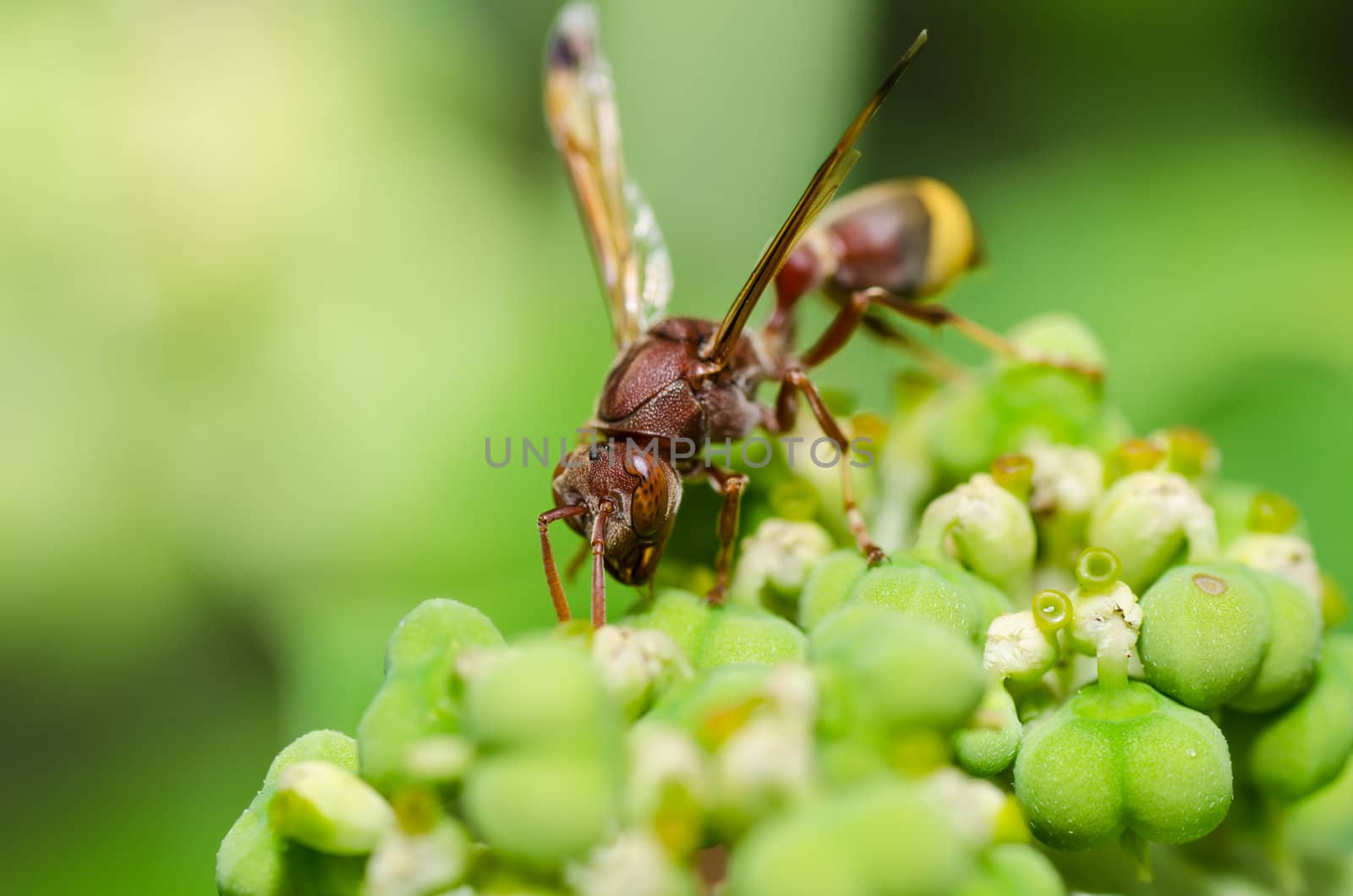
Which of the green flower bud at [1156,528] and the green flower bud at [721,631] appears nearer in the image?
the green flower bud at [721,631]

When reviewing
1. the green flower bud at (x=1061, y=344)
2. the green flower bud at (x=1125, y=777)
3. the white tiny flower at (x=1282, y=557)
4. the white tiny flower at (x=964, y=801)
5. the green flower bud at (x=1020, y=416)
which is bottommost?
the green flower bud at (x=1125, y=777)

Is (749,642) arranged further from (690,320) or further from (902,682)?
(690,320)

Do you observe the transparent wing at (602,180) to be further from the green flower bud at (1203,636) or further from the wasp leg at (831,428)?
the green flower bud at (1203,636)

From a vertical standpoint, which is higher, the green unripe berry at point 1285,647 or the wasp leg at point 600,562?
the wasp leg at point 600,562

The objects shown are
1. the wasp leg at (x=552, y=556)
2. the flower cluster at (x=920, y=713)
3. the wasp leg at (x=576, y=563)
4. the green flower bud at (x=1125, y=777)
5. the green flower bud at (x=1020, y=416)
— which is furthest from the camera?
the wasp leg at (x=576, y=563)

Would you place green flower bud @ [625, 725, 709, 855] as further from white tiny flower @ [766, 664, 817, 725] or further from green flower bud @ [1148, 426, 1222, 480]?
green flower bud @ [1148, 426, 1222, 480]

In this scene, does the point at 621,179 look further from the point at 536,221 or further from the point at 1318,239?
the point at 1318,239

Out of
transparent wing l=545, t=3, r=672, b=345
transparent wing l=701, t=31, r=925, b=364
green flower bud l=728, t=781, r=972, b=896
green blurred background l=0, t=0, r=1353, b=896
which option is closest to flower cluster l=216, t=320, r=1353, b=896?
green flower bud l=728, t=781, r=972, b=896

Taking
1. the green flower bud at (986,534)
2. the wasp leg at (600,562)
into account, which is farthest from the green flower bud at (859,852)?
the green flower bud at (986,534)
